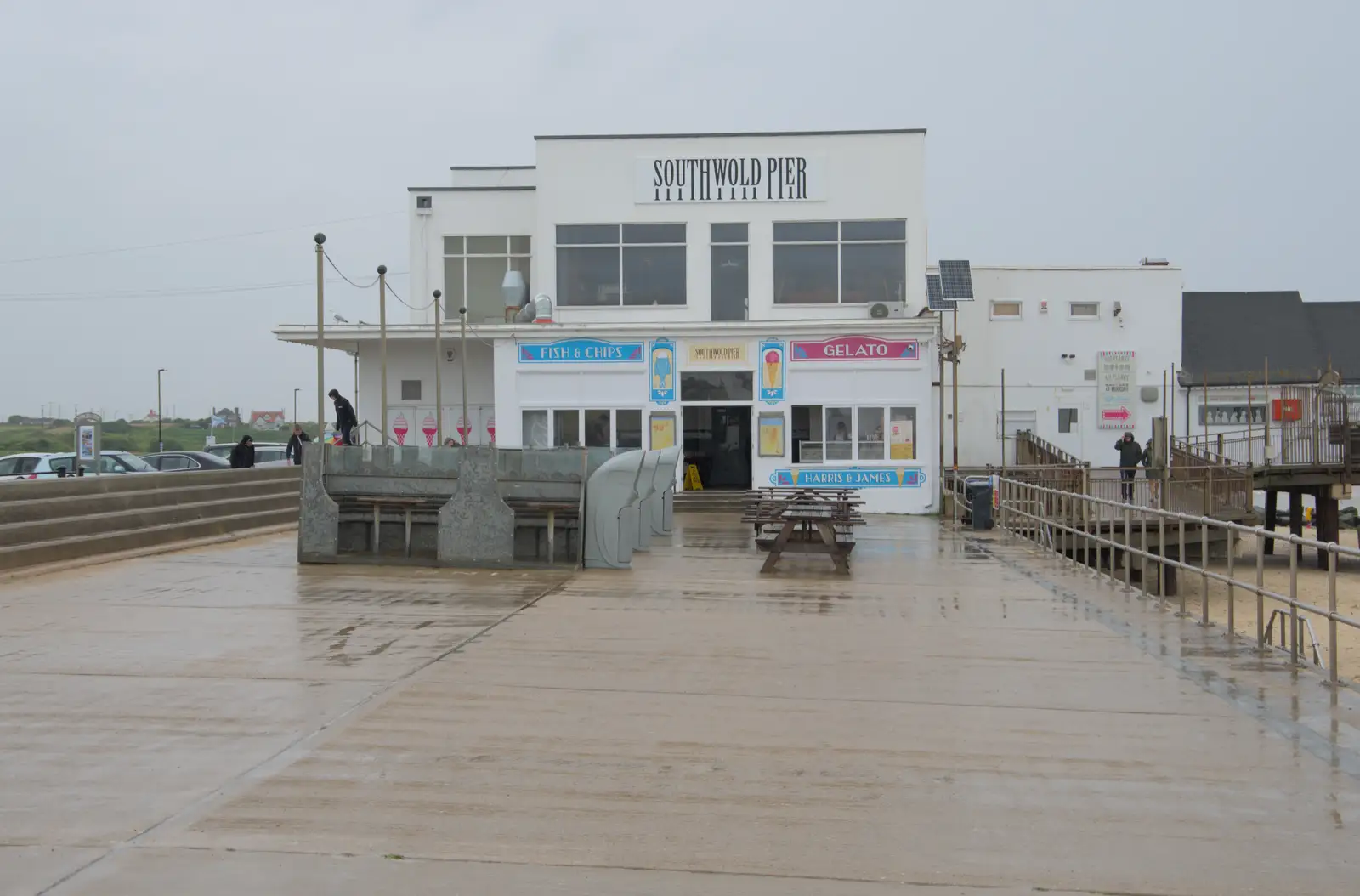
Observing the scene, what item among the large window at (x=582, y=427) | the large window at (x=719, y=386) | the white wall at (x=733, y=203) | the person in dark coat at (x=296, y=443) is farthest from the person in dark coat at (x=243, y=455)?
the large window at (x=719, y=386)

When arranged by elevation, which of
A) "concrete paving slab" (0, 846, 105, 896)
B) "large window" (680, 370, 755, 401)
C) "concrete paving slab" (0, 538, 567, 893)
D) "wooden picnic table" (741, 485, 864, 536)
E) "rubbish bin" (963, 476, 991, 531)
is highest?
"large window" (680, 370, 755, 401)

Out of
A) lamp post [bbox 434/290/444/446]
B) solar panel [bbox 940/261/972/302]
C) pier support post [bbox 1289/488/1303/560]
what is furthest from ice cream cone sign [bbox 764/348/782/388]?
pier support post [bbox 1289/488/1303/560]

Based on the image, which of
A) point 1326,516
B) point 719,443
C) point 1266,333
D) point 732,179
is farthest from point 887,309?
point 1266,333

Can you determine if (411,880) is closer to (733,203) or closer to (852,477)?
(852,477)

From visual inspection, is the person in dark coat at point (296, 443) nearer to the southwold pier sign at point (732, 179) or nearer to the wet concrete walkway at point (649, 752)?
the southwold pier sign at point (732, 179)

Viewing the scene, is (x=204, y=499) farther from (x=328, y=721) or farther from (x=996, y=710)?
(x=996, y=710)

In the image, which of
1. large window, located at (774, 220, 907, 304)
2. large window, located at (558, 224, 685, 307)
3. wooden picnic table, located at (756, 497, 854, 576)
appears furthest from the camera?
large window, located at (558, 224, 685, 307)

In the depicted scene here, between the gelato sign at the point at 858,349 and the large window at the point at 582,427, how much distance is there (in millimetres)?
4134

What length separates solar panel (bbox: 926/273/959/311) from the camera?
32.8 meters

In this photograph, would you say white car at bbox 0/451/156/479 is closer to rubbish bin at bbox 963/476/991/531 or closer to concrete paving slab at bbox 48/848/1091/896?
rubbish bin at bbox 963/476/991/531

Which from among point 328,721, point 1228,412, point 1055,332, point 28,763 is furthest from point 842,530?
point 1228,412

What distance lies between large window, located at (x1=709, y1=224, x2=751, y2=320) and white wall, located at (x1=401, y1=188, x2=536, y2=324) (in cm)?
514

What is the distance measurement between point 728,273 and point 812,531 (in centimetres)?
1330

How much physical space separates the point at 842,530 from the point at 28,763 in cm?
1301
